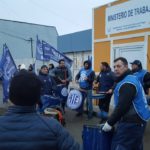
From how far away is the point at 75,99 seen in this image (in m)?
10.5

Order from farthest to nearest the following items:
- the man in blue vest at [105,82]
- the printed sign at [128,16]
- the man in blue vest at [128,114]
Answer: the printed sign at [128,16] → the man in blue vest at [105,82] → the man in blue vest at [128,114]

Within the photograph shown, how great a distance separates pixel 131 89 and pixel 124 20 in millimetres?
8523

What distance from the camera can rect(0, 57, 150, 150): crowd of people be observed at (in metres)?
2.37

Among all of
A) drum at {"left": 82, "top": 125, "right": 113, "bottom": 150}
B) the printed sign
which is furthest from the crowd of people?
the printed sign

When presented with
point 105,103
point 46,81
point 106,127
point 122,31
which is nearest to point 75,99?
point 105,103

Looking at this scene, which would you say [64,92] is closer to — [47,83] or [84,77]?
[84,77]

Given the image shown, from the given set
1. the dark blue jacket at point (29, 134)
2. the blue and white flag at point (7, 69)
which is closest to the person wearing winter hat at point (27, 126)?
the dark blue jacket at point (29, 134)

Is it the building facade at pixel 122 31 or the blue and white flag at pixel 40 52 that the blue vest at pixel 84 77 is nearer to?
the building facade at pixel 122 31

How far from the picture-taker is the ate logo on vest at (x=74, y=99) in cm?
1050

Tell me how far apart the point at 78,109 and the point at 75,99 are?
415 millimetres

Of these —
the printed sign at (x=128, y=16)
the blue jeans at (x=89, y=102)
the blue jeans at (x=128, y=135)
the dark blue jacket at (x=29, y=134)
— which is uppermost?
the printed sign at (x=128, y=16)

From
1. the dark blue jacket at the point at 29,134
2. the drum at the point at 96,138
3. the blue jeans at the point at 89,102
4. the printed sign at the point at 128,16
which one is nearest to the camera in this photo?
the dark blue jacket at the point at 29,134

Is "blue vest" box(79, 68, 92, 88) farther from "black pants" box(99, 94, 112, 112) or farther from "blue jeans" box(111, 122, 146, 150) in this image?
"blue jeans" box(111, 122, 146, 150)

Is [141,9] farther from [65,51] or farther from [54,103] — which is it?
[65,51]
